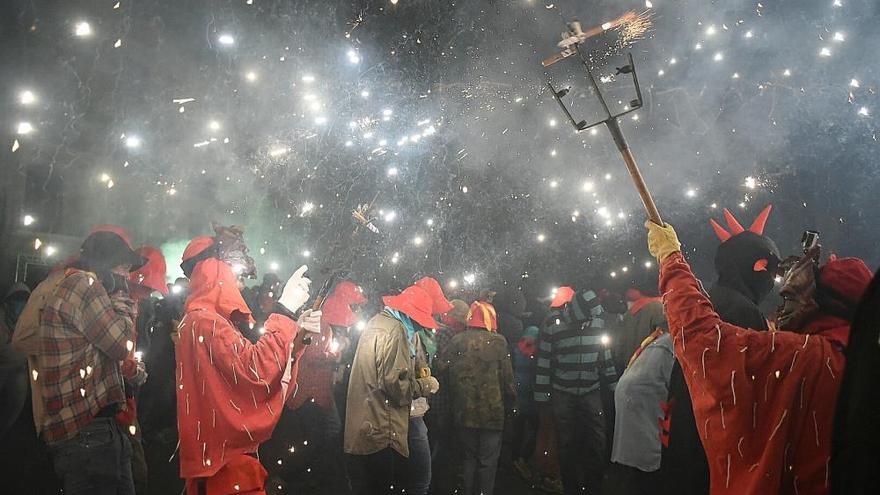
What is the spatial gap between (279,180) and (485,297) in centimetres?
1356

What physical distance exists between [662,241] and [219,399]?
3179 mm

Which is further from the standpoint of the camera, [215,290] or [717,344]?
[215,290]

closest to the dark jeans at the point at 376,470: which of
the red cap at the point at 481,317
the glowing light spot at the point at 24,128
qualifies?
the red cap at the point at 481,317

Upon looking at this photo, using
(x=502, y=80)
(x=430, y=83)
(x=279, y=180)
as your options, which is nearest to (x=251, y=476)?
(x=502, y=80)

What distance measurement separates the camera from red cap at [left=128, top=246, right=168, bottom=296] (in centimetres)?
545

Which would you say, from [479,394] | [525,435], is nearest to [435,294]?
[479,394]

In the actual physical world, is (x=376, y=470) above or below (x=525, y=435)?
above

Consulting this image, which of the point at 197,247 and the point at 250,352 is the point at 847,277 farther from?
the point at 197,247

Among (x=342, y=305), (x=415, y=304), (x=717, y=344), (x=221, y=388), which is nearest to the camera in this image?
(x=717, y=344)

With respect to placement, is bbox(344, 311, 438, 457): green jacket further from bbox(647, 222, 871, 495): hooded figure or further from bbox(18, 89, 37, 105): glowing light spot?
bbox(18, 89, 37, 105): glowing light spot

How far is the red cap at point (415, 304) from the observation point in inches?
206

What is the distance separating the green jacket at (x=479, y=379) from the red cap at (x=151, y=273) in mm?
3824

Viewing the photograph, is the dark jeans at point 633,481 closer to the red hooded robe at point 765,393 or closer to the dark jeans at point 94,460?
the red hooded robe at point 765,393

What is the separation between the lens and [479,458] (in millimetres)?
5863
